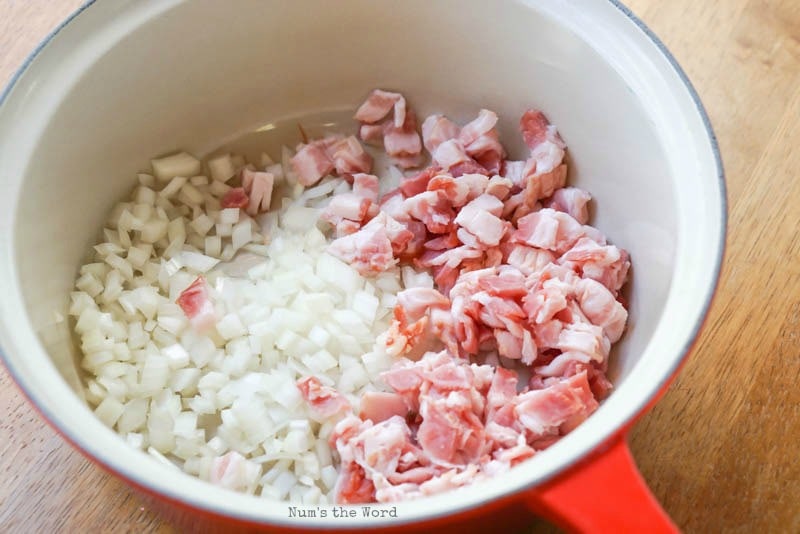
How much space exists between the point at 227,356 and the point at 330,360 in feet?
0.49

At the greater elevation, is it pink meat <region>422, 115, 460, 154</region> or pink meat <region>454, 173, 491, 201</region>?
Answer: pink meat <region>422, 115, 460, 154</region>

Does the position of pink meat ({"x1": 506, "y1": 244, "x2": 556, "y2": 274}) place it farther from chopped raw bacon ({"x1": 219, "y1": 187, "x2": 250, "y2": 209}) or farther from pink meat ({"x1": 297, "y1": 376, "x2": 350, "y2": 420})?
chopped raw bacon ({"x1": 219, "y1": 187, "x2": 250, "y2": 209})

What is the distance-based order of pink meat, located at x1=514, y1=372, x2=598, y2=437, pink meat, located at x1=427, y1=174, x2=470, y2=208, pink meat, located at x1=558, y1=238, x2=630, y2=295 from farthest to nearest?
pink meat, located at x1=427, y1=174, x2=470, y2=208, pink meat, located at x1=558, y1=238, x2=630, y2=295, pink meat, located at x1=514, y1=372, x2=598, y2=437

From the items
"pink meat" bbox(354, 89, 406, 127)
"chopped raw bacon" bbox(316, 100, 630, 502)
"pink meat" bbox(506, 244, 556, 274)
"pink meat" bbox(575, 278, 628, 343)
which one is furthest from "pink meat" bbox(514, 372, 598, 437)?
"pink meat" bbox(354, 89, 406, 127)

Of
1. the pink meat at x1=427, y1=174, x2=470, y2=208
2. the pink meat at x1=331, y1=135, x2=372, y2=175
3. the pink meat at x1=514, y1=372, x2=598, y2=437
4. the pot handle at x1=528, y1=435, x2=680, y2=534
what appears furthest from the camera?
the pink meat at x1=331, y1=135, x2=372, y2=175

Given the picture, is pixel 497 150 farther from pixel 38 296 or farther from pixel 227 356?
pixel 38 296

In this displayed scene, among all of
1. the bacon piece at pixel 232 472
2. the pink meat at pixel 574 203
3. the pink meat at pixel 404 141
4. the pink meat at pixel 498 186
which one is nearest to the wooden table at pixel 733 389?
the bacon piece at pixel 232 472

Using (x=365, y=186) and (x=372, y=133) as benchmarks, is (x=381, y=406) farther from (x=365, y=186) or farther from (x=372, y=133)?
(x=372, y=133)

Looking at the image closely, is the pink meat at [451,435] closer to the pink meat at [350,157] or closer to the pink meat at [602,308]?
the pink meat at [602,308]

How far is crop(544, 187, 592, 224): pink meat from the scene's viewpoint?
4.07 feet

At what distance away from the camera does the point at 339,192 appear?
1.37 m

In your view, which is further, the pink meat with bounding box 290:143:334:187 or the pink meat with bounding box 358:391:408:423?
the pink meat with bounding box 290:143:334:187

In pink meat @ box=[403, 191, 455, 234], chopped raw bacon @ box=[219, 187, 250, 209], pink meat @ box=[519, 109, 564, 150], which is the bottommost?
chopped raw bacon @ box=[219, 187, 250, 209]

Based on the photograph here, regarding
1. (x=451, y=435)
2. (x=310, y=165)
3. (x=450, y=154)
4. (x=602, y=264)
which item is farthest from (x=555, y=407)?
(x=310, y=165)
